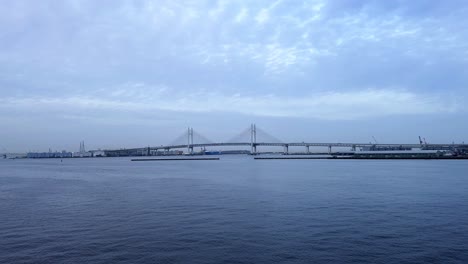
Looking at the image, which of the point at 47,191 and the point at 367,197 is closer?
the point at 367,197

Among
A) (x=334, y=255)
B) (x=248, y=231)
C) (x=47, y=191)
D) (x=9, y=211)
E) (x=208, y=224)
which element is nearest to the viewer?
(x=334, y=255)

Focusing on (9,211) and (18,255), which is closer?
(18,255)

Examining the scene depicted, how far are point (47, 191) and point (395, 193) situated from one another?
18.2 meters

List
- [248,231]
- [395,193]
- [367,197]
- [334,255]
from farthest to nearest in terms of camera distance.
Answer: [395,193] < [367,197] < [248,231] < [334,255]

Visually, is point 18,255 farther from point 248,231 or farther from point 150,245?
point 248,231

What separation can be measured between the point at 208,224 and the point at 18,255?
4.93 meters

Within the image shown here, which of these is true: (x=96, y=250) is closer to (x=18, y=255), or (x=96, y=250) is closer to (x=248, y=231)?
(x=18, y=255)

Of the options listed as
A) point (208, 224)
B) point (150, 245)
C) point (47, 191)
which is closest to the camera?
point (150, 245)

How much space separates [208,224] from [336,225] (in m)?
3.70

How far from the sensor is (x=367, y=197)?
17.0 metres

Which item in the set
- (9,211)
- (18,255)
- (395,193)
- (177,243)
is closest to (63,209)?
(9,211)

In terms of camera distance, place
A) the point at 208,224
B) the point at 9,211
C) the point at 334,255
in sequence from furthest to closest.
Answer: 1. the point at 9,211
2. the point at 208,224
3. the point at 334,255

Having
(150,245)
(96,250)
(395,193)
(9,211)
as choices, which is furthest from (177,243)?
(395,193)

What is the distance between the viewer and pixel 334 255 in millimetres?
8094
